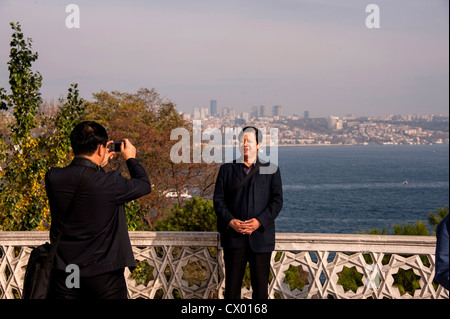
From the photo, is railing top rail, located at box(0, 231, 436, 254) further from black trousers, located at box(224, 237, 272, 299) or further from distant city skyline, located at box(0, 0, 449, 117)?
distant city skyline, located at box(0, 0, 449, 117)

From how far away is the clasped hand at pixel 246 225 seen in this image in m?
3.50

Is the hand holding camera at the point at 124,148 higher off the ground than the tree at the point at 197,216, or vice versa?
the hand holding camera at the point at 124,148

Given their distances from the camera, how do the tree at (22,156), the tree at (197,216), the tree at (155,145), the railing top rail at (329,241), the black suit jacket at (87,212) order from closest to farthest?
the black suit jacket at (87,212)
the railing top rail at (329,241)
the tree at (22,156)
the tree at (197,216)
the tree at (155,145)

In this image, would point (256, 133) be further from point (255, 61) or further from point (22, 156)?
point (255, 61)

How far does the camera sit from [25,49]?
570 cm

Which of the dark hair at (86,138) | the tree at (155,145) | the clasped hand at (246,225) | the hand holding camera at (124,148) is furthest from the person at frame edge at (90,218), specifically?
the tree at (155,145)

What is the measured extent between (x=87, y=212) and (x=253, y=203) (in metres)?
1.51

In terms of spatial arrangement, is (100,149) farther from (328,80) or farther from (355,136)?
(355,136)

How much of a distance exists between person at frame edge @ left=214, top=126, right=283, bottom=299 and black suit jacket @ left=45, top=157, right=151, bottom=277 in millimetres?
1206

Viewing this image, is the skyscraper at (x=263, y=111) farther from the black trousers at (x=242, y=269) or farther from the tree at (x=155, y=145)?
the black trousers at (x=242, y=269)

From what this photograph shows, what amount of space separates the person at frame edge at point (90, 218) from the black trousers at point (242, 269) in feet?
3.92

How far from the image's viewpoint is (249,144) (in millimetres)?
3693
